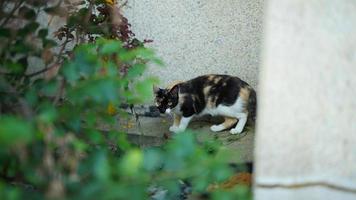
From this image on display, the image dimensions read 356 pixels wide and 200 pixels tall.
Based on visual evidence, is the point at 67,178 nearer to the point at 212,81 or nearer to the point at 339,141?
the point at 339,141

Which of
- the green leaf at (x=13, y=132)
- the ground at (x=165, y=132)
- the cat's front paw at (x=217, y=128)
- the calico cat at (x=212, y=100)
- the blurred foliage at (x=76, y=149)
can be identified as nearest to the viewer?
the green leaf at (x=13, y=132)

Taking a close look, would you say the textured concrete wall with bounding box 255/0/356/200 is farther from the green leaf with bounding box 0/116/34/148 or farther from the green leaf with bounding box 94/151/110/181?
the green leaf with bounding box 0/116/34/148

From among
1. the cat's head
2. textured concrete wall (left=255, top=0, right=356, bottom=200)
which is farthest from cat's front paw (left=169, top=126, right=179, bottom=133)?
textured concrete wall (left=255, top=0, right=356, bottom=200)

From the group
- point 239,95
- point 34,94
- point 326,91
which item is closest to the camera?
point 34,94

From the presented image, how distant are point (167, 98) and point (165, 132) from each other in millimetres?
339

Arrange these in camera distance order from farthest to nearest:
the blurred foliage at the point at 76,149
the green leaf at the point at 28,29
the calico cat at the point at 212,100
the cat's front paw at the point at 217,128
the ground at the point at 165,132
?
1. the cat's front paw at the point at 217,128
2. the calico cat at the point at 212,100
3. the ground at the point at 165,132
4. the green leaf at the point at 28,29
5. the blurred foliage at the point at 76,149

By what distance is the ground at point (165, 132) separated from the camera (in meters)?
4.19

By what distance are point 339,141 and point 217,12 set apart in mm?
2383

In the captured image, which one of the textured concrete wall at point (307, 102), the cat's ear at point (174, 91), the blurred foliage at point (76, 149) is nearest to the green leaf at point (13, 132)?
the blurred foliage at point (76, 149)

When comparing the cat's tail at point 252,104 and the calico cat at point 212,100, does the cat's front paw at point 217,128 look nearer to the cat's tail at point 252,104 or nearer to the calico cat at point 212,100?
the calico cat at point 212,100

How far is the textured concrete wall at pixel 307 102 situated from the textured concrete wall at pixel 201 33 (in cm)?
220

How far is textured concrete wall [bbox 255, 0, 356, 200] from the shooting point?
237cm

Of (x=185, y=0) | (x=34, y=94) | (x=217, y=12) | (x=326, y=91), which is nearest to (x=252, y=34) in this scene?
(x=217, y=12)

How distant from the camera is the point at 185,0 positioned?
4.68 meters
